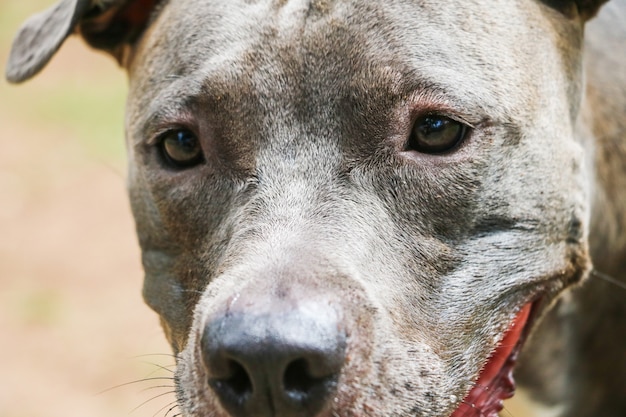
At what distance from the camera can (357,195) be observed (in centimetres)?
334

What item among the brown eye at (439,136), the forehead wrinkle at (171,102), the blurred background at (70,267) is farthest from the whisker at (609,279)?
the blurred background at (70,267)

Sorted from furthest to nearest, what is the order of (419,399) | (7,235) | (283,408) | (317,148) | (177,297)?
(7,235) → (177,297) → (317,148) → (419,399) → (283,408)

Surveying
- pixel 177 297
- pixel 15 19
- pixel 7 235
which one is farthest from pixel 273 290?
pixel 15 19

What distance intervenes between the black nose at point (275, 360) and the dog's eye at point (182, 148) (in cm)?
90

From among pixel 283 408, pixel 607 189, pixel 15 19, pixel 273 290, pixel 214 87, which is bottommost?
pixel 15 19

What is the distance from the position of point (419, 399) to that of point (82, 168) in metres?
7.28

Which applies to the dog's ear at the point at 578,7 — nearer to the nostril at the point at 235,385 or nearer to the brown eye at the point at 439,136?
the brown eye at the point at 439,136

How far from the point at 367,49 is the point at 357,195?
0.50 metres

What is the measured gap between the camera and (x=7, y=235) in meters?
8.80

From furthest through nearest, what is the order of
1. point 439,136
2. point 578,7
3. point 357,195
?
point 578,7
point 439,136
point 357,195

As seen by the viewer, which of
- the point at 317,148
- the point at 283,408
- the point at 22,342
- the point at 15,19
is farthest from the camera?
the point at 15,19

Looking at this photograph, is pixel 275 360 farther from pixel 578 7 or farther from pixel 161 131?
pixel 578 7

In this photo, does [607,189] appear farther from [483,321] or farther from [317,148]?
[317,148]

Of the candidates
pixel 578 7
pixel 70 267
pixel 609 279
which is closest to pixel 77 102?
pixel 70 267
